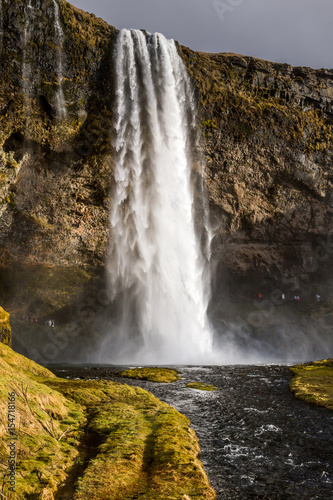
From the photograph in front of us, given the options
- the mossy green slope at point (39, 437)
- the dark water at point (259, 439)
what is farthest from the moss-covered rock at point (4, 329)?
the mossy green slope at point (39, 437)

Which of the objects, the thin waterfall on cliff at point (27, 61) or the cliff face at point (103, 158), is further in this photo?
the cliff face at point (103, 158)

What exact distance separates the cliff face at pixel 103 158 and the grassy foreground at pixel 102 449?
25043mm

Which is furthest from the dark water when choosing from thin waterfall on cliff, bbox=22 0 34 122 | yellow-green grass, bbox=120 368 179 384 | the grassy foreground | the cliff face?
thin waterfall on cliff, bbox=22 0 34 122

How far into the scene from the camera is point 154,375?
68.3 ft

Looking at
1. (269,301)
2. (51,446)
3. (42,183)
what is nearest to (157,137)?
(42,183)

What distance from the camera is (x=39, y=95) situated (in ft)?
107

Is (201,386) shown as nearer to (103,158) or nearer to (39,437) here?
(39,437)

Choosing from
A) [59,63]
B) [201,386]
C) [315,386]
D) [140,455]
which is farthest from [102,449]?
[59,63]

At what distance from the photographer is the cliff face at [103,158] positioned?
1287 inches

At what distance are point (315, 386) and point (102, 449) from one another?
13.1 m

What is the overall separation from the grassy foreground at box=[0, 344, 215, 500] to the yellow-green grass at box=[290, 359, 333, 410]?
683cm

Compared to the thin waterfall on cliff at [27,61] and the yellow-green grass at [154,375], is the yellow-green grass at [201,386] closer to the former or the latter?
the yellow-green grass at [154,375]

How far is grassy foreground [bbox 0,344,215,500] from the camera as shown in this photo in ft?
21.7

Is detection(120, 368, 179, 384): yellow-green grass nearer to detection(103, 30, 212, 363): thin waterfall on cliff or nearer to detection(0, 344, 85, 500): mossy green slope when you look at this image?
detection(0, 344, 85, 500): mossy green slope
